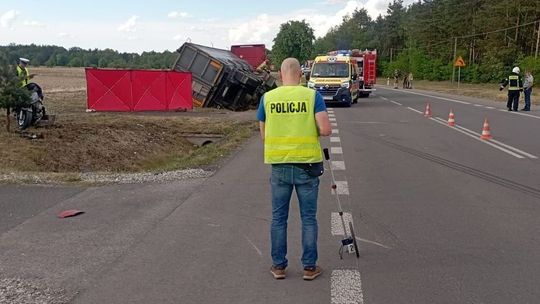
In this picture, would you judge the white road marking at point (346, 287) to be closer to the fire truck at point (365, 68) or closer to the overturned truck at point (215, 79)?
the overturned truck at point (215, 79)

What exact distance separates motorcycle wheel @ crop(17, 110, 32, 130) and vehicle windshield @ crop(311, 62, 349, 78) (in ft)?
53.4

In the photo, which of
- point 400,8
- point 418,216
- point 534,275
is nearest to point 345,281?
point 534,275

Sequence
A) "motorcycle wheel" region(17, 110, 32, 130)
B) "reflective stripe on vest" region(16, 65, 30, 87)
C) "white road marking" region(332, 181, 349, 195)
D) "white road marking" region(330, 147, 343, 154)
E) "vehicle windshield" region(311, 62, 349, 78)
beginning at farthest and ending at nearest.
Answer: "vehicle windshield" region(311, 62, 349, 78) < "motorcycle wheel" region(17, 110, 32, 130) < "reflective stripe on vest" region(16, 65, 30, 87) < "white road marking" region(330, 147, 343, 154) < "white road marking" region(332, 181, 349, 195)

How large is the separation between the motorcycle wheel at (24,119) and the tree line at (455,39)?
47522mm

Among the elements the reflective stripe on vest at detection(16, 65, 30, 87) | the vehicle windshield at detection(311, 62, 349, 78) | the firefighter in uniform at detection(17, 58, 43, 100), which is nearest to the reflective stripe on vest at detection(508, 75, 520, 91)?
the vehicle windshield at detection(311, 62, 349, 78)

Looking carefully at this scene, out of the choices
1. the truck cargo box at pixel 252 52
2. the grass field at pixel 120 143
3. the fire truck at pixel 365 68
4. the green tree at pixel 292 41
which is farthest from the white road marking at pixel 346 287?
the green tree at pixel 292 41

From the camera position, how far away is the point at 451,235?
6020 millimetres

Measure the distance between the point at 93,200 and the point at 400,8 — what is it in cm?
13478

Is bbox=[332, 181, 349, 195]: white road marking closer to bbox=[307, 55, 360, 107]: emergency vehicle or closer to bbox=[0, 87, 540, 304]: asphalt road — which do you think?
bbox=[0, 87, 540, 304]: asphalt road

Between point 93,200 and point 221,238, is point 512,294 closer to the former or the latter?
point 221,238

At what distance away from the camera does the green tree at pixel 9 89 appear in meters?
13.7

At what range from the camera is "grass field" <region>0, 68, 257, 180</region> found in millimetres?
12664

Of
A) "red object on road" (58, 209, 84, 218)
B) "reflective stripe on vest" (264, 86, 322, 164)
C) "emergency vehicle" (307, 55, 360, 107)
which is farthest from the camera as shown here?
"emergency vehicle" (307, 55, 360, 107)

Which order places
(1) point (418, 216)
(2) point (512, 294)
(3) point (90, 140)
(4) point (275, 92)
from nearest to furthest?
1. (2) point (512, 294)
2. (4) point (275, 92)
3. (1) point (418, 216)
4. (3) point (90, 140)
